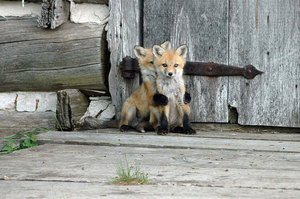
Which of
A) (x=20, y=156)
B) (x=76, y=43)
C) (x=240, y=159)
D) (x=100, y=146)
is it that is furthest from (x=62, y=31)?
(x=240, y=159)

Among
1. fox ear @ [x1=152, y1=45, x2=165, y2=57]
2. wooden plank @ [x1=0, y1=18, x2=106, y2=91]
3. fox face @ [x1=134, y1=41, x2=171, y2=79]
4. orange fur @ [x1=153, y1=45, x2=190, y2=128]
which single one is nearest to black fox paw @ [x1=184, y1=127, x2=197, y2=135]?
orange fur @ [x1=153, y1=45, x2=190, y2=128]

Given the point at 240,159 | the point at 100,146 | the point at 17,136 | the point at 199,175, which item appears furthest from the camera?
the point at 17,136

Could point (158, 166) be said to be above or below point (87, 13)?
below

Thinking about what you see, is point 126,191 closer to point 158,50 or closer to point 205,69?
point 158,50

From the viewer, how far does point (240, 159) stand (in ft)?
9.84

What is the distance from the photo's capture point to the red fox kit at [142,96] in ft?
15.5

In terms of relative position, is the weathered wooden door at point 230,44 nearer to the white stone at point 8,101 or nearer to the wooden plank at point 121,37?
the wooden plank at point 121,37

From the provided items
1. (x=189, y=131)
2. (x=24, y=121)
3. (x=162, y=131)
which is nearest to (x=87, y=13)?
(x=24, y=121)

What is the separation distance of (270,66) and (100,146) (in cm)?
222

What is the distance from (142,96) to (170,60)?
0.50m

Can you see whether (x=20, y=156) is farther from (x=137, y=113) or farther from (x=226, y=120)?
(x=226, y=120)

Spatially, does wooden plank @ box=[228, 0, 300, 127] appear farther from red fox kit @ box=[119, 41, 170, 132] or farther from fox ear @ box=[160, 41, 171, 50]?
red fox kit @ box=[119, 41, 170, 132]

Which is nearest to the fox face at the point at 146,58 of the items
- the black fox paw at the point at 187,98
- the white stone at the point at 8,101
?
the black fox paw at the point at 187,98

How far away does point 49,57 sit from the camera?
4.78 metres
